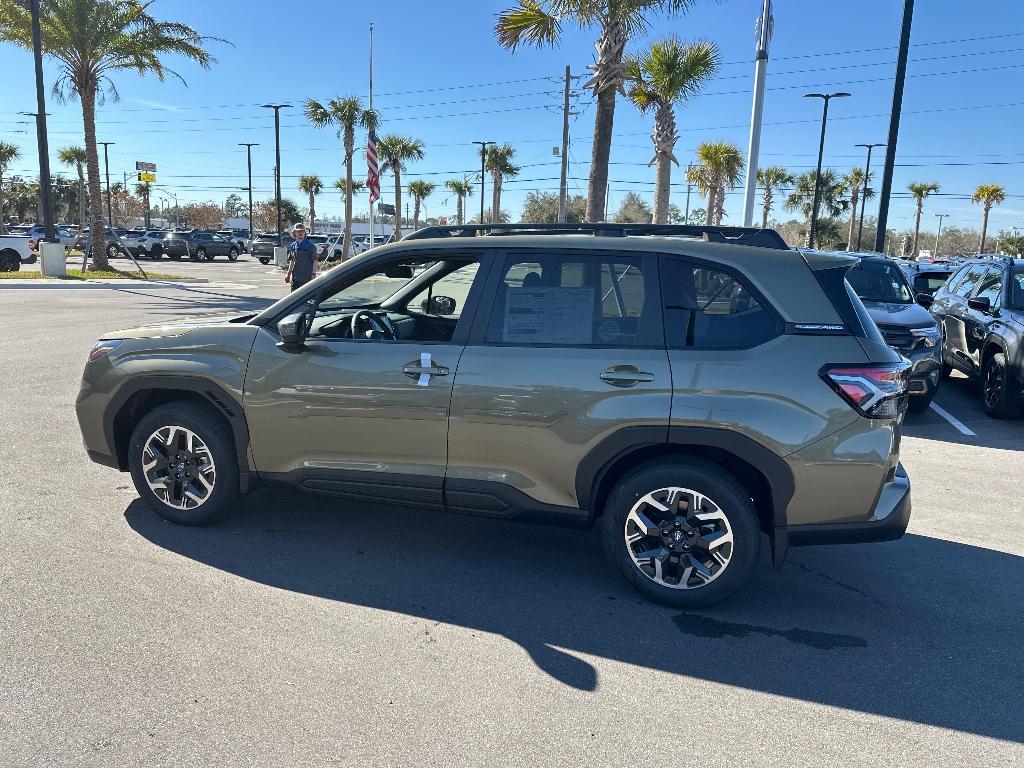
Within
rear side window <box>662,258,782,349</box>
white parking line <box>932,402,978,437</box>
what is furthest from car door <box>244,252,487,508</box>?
white parking line <box>932,402,978,437</box>

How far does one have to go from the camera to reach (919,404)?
882cm

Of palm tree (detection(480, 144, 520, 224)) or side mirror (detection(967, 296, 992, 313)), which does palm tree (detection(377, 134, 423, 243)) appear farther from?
side mirror (detection(967, 296, 992, 313))

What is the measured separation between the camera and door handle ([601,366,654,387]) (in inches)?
149

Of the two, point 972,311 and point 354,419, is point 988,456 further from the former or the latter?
point 354,419

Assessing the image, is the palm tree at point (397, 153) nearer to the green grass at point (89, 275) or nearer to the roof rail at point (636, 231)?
the green grass at point (89, 275)

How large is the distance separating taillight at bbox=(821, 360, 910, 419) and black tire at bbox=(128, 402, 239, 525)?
10.6 feet

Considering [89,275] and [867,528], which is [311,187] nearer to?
[89,275]

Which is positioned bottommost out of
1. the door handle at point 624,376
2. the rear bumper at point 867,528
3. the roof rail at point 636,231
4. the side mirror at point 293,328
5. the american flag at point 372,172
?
the rear bumper at point 867,528

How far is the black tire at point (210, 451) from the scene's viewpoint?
455 cm

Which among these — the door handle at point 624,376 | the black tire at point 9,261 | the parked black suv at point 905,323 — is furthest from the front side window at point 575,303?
the black tire at point 9,261

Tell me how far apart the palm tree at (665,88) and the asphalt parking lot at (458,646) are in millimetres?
16463

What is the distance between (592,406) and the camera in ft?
12.6

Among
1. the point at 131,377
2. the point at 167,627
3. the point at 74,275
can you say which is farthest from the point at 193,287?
the point at 167,627

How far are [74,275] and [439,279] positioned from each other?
2244 centimetres
